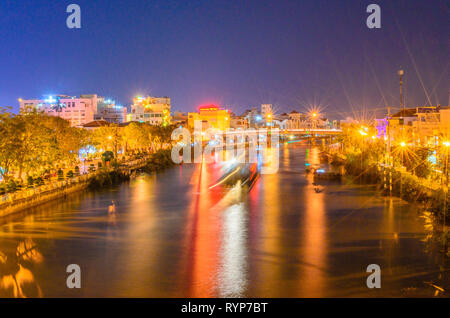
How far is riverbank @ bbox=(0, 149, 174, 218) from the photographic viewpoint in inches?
359

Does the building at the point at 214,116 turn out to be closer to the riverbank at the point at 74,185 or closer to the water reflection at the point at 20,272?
the riverbank at the point at 74,185

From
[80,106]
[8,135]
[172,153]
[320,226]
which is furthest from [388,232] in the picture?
[80,106]

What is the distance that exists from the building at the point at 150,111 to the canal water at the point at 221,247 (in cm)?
2840

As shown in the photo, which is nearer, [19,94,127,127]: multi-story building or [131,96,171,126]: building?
[131,96,171,126]: building

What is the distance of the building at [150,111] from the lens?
40.0m

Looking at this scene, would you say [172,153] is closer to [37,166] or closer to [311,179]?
[311,179]

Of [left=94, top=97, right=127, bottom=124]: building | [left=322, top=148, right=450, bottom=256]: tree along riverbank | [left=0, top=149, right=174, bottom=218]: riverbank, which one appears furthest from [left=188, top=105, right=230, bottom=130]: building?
[left=322, top=148, right=450, bottom=256]: tree along riverbank

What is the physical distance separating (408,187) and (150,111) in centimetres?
3261

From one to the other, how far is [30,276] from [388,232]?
589 cm


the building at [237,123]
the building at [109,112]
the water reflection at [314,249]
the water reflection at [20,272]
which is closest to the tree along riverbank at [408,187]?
the water reflection at [314,249]

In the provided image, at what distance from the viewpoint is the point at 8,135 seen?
9.36 m

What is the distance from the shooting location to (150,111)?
41156 mm

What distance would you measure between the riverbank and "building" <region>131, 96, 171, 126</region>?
66.3 feet

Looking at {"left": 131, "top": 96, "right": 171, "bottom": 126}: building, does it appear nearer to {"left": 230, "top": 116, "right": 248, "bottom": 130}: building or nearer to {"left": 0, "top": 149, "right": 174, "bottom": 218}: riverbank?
{"left": 230, "top": 116, "right": 248, "bottom": 130}: building
